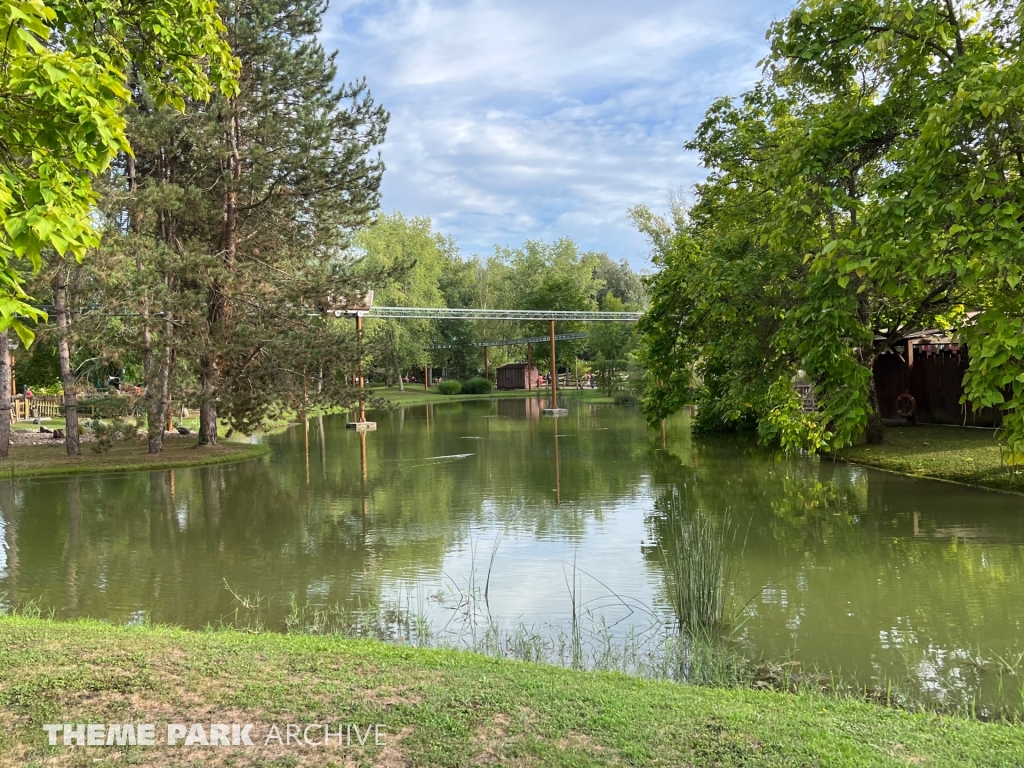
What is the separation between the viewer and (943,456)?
13.6 m

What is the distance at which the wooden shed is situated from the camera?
61188 millimetres

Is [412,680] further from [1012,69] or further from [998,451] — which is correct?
[998,451]

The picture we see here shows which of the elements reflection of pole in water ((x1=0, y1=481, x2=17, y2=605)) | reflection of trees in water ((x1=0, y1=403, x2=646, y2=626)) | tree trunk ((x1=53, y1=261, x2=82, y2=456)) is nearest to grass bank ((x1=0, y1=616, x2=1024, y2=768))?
reflection of trees in water ((x1=0, y1=403, x2=646, y2=626))

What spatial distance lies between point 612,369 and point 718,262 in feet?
104

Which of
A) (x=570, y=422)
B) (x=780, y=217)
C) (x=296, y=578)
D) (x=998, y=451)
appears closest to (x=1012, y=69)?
(x=780, y=217)

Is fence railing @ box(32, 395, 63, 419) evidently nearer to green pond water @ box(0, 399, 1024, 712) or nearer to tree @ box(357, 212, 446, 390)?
tree @ box(357, 212, 446, 390)

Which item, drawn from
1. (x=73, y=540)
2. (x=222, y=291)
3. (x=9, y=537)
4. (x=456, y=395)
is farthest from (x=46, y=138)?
(x=456, y=395)

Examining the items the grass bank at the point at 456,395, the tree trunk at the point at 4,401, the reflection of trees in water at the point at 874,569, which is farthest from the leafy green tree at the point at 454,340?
the reflection of trees in water at the point at 874,569

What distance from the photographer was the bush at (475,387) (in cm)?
5612

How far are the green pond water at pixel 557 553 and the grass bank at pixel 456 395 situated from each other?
3110 cm

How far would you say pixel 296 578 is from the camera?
7934mm

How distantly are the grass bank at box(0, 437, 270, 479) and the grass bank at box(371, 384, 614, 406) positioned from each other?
25.3 meters

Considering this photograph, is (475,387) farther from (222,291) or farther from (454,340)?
(222,291)

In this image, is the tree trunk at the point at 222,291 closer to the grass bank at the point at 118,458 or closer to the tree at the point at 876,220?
the grass bank at the point at 118,458
